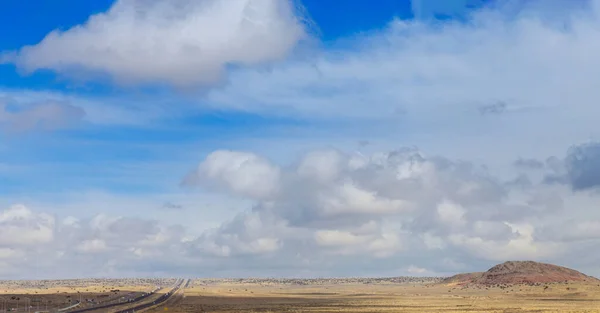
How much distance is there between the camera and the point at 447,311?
502 feet

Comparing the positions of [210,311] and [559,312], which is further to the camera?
[210,311]

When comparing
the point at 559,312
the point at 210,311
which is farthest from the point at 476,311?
the point at 210,311

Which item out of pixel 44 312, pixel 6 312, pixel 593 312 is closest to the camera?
pixel 593 312

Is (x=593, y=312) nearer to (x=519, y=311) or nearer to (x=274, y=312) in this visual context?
(x=519, y=311)

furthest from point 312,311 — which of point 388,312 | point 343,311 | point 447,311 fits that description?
point 447,311

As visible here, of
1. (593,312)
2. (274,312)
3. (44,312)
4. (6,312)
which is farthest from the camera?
(6,312)

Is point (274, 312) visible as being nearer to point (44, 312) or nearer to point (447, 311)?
point (447, 311)

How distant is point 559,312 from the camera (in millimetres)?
145250

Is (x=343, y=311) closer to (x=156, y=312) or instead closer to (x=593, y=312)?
(x=156, y=312)

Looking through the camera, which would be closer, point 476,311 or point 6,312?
point 476,311

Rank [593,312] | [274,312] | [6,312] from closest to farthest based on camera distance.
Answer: [593,312] < [274,312] < [6,312]

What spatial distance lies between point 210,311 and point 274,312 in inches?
558

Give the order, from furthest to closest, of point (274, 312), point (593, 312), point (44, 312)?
1. point (44, 312)
2. point (274, 312)
3. point (593, 312)

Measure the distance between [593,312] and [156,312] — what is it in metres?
87.2
